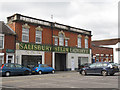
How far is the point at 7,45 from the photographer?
2386 cm

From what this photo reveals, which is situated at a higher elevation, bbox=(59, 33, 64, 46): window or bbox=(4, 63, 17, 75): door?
bbox=(59, 33, 64, 46): window

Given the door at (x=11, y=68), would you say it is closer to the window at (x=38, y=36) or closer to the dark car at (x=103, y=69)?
the window at (x=38, y=36)

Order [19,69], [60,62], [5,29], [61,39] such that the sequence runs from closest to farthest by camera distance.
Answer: [19,69], [5,29], [61,39], [60,62]

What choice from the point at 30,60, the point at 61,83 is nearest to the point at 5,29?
the point at 30,60

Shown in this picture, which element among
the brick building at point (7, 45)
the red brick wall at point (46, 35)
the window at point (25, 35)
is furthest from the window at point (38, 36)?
the brick building at point (7, 45)

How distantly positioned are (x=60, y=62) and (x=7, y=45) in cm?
1228

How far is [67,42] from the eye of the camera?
32.4m

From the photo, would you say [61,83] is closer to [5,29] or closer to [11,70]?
[11,70]

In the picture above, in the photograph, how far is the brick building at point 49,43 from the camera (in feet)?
83.8

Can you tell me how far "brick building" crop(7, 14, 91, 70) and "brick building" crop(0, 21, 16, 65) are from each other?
689mm

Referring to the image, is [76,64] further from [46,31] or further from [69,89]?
[69,89]

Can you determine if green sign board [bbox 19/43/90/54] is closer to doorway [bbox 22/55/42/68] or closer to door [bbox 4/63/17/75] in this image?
doorway [bbox 22/55/42/68]

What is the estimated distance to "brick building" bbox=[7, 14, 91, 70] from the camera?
2555 centimetres

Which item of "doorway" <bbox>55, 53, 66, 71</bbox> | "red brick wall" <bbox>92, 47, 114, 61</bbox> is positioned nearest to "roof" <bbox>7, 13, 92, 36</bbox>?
"doorway" <bbox>55, 53, 66, 71</bbox>
